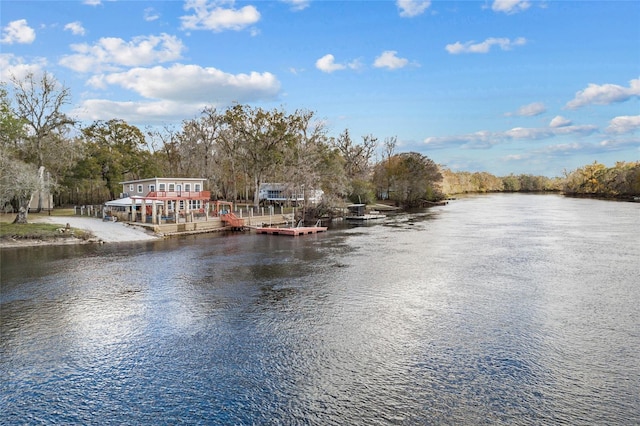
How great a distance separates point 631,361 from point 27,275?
89.8ft

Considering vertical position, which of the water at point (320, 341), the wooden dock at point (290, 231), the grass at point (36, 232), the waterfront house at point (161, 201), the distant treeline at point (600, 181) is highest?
the distant treeline at point (600, 181)

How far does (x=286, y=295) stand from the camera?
20047 millimetres

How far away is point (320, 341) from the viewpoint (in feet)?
47.0

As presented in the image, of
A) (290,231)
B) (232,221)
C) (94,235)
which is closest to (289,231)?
Answer: (290,231)

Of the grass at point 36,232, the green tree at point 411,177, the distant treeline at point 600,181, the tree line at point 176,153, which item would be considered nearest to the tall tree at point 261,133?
the tree line at point 176,153

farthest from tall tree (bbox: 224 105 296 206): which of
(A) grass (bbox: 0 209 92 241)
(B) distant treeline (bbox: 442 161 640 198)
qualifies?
(B) distant treeline (bbox: 442 161 640 198)

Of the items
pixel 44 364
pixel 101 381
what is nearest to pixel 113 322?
pixel 44 364

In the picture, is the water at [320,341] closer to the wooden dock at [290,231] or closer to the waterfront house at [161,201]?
the wooden dock at [290,231]

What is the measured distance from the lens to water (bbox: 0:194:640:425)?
1030 centimetres

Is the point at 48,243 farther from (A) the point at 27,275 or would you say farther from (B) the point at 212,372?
(B) the point at 212,372

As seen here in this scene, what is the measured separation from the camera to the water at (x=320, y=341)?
10305 mm

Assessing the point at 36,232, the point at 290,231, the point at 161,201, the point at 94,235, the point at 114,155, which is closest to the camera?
the point at 36,232

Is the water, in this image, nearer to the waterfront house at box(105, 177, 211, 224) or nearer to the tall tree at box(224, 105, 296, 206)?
the waterfront house at box(105, 177, 211, 224)

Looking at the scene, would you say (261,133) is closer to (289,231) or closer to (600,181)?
(289,231)
